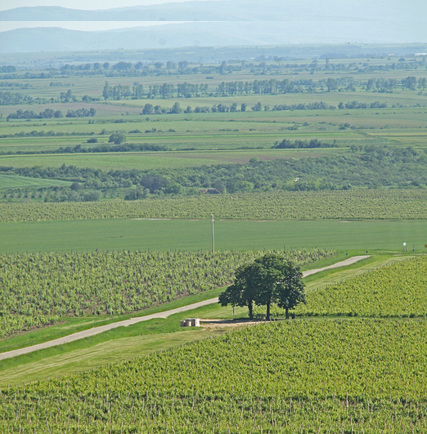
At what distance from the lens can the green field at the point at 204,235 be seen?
333 feet

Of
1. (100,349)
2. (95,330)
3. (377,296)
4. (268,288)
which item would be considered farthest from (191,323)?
(377,296)

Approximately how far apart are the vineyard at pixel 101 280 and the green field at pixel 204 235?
549 centimetres

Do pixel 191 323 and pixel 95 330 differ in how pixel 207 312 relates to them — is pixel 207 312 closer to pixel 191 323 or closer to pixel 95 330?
pixel 191 323

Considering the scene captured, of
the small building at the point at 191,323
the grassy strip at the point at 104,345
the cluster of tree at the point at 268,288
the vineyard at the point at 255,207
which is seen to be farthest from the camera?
the vineyard at the point at 255,207

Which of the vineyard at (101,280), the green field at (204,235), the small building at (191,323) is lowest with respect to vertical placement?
the green field at (204,235)

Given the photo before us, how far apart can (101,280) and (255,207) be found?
5561 centimetres

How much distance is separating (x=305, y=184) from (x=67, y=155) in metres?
57.4

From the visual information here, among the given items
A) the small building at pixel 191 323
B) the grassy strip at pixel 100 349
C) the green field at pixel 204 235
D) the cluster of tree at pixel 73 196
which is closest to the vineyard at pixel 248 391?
the grassy strip at pixel 100 349

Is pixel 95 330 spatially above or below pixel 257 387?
below

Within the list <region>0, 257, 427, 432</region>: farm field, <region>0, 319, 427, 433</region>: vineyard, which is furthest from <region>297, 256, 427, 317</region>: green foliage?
<region>0, 319, 427, 433</region>: vineyard

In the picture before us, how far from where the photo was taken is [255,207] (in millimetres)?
135750

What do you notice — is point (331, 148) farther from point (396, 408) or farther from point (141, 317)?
point (396, 408)

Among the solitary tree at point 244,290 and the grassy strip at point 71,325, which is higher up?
the solitary tree at point 244,290

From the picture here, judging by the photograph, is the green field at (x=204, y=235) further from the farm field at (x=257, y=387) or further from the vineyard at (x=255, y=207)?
the farm field at (x=257, y=387)
